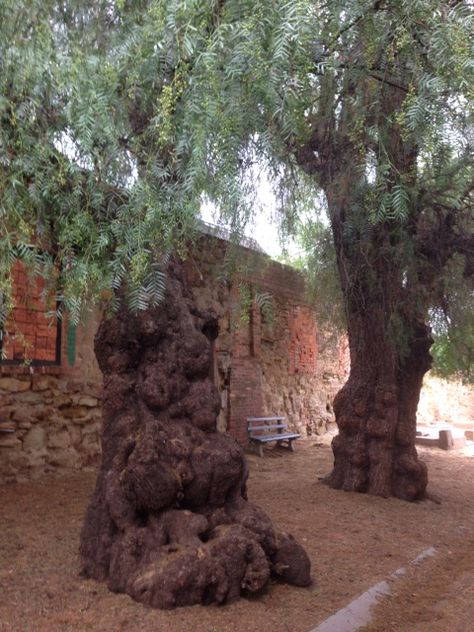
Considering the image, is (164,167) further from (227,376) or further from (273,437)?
(273,437)

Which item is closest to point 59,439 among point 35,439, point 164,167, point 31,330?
point 35,439

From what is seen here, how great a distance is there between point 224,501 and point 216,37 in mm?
3538

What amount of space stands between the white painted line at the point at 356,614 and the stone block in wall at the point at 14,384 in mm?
4922

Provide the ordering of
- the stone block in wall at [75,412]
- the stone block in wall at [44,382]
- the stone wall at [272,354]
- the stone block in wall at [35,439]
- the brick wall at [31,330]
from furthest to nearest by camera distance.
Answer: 1. the stone wall at [272,354]
2. the stone block in wall at [75,412]
3. the stone block in wall at [44,382]
4. the stone block in wall at [35,439]
5. the brick wall at [31,330]

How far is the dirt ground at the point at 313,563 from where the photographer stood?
12.6 feet

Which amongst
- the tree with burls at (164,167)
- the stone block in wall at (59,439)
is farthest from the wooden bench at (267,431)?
the tree with burls at (164,167)

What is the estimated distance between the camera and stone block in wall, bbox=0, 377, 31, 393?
7473 mm

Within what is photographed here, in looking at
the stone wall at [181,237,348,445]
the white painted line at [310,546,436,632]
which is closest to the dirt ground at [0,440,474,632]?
the white painted line at [310,546,436,632]

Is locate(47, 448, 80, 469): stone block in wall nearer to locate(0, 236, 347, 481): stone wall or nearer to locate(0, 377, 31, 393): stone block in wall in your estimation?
locate(0, 236, 347, 481): stone wall

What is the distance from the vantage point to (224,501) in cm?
476

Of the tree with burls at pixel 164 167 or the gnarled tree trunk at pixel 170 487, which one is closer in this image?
the gnarled tree trunk at pixel 170 487

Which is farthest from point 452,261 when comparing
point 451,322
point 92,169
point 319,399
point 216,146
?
point 319,399

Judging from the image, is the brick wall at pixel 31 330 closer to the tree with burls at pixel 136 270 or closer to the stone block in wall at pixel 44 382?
the stone block in wall at pixel 44 382

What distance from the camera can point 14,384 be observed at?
7.58 metres
